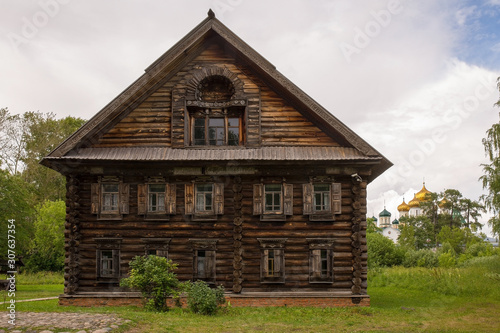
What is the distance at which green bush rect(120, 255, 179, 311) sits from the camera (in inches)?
605

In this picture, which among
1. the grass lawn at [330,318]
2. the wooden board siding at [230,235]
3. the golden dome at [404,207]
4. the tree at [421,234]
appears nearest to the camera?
the grass lawn at [330,318]

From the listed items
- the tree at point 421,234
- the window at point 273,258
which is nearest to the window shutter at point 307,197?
the window at point 273,258

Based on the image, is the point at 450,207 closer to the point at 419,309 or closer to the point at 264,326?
the point at 419,309

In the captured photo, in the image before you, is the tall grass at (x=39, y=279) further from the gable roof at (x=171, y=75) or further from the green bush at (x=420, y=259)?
the green bush at (x=420, y=259)

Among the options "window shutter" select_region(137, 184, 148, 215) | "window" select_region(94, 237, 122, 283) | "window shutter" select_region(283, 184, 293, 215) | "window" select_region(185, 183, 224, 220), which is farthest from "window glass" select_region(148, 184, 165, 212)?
"window shutter" select_region(283, 184, 293, 215)

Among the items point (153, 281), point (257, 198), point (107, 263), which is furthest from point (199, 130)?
point (153, 281)

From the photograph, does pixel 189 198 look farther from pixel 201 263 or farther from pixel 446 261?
pixel 446 261

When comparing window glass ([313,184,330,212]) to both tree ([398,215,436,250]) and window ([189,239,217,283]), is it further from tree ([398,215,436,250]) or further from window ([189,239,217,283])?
tree ([398,215,436,250])

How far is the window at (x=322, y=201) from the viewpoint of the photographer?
18.1m

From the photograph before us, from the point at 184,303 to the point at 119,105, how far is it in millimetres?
8053

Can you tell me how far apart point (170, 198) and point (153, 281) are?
12.3 feet

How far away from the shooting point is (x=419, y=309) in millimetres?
17438

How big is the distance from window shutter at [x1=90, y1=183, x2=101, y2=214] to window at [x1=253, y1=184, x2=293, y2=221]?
6.19 metres

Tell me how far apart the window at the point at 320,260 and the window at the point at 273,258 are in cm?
109
